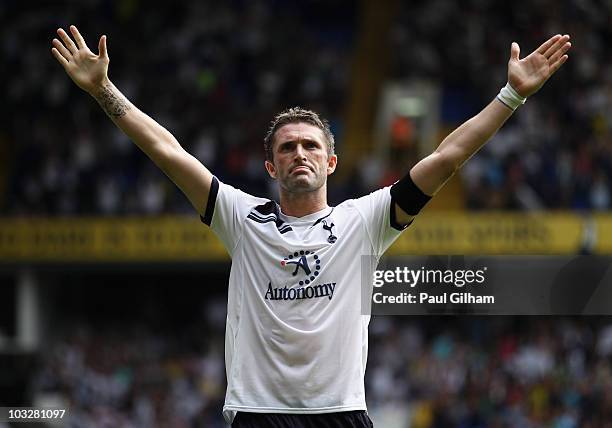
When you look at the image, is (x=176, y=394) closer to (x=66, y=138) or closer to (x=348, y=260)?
(x=66, y=138)

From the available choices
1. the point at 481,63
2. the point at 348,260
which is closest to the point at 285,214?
the point at 348,260

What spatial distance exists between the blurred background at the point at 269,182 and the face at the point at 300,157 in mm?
Answer: 10408

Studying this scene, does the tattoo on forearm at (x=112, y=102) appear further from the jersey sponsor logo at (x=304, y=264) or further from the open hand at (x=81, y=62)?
the jersey sponsor logo at (x=304, y=264)

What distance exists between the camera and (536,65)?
16.3ft

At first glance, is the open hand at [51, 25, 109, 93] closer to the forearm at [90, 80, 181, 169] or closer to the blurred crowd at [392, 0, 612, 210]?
the forearm at [90, 80, 181, 169]

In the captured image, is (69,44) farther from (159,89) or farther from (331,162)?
(159,89)

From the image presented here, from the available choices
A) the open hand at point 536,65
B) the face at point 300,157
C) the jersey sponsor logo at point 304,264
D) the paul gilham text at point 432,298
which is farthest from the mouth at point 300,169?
the open hand at point 536,65

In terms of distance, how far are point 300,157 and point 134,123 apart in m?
0.74

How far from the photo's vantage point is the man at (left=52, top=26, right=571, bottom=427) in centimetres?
481

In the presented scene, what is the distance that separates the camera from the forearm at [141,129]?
16.8 feet

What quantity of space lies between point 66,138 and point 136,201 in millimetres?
2218

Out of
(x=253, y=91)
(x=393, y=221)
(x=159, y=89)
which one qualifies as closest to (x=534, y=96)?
(x=253, y=91)

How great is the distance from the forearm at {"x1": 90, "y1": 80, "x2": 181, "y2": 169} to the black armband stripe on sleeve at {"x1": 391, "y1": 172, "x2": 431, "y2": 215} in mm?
956

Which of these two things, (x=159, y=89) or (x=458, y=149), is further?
(x=159, y=89)
